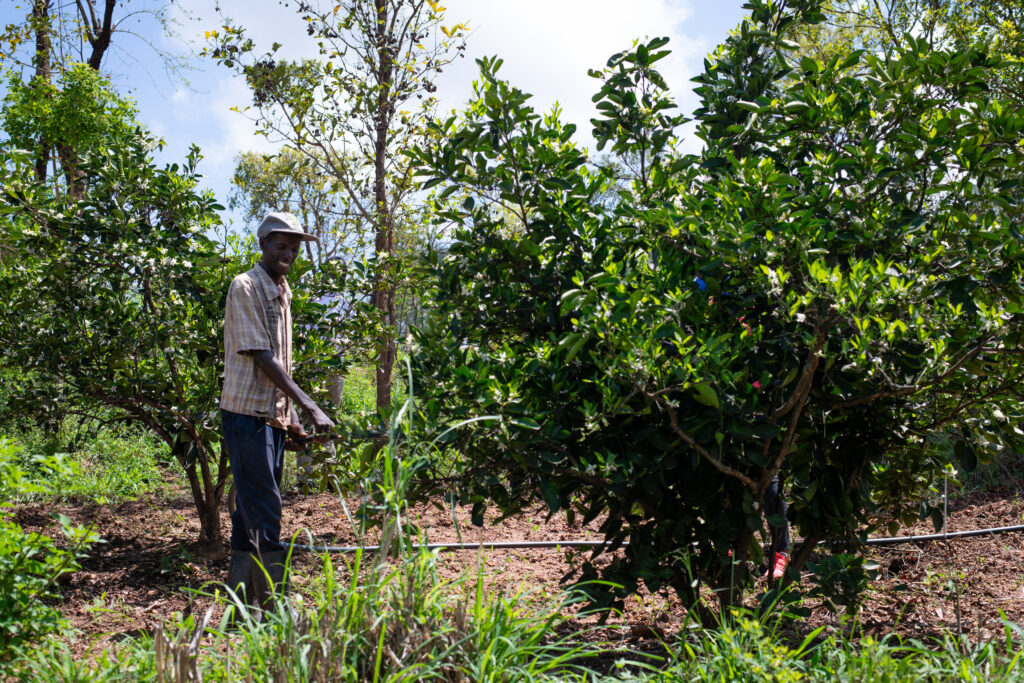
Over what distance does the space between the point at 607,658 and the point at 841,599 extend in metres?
0.99

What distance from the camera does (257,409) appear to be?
3547 millimetres

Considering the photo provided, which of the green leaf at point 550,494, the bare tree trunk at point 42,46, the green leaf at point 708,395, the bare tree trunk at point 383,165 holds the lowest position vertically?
the green leaf at point 550,494

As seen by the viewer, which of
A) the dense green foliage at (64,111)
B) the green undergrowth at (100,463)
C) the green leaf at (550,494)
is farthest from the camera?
the dense green foliage at (64,111)

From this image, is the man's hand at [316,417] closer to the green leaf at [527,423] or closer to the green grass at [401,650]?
the green grass at [401,650]

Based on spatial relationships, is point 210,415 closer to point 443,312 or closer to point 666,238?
point 443,312

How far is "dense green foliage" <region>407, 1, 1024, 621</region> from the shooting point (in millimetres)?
2449

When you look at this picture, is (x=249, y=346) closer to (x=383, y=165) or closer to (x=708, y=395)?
(x=708, y=395)

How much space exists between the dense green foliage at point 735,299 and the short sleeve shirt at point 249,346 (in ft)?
2.92

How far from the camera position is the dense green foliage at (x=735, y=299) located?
245 cm

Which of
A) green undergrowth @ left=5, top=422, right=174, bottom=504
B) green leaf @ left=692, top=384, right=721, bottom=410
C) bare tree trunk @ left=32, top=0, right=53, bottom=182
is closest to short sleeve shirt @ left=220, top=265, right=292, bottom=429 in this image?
green leaf @ left=692, top=384, right=721, bottom=410

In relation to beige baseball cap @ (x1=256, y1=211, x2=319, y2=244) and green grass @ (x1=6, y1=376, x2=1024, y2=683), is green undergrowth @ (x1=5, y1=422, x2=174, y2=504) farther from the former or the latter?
green grass @ (x1=6, y1=376, x2=1024, y2=683)

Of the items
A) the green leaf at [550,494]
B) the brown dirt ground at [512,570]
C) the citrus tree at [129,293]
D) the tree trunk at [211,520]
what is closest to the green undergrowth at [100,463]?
the brown dirt ground at [512,570]

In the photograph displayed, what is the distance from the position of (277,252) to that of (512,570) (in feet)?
7.36

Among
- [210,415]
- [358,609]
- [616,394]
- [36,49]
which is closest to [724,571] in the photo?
[616,394]
